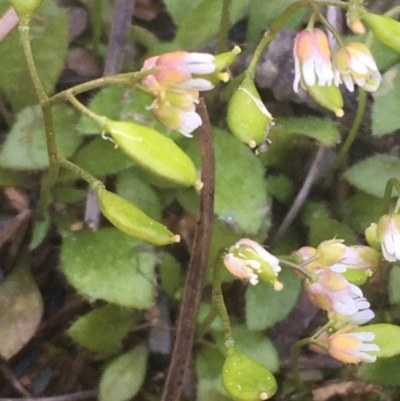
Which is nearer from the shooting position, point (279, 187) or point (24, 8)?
point (24, 8)

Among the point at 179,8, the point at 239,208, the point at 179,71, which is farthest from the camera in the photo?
the point at 179,8

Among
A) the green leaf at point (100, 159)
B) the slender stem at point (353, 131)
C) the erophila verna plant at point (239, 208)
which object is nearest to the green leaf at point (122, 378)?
the erophila verna plant at point (239, 208)

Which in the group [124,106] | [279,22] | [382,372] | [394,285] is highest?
[279,22]

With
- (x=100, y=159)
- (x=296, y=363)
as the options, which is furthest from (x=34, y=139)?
(x=296, y=363)

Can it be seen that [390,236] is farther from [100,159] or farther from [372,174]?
[100,159]

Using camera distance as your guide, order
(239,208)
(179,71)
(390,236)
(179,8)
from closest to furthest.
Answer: (179,71), (390,236), (239,208), (179,8)

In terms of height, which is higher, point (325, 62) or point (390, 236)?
point (325, 62)

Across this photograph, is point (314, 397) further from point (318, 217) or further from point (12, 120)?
point (12, 120)

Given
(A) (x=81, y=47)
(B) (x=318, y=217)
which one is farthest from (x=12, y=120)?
(B) (x=318, y=217)
